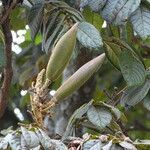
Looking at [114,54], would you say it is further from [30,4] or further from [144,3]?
[30,4]

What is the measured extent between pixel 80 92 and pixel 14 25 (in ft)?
1.16

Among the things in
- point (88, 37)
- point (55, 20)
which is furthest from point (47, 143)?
point (55, 20)

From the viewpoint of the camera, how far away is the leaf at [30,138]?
0.96 m

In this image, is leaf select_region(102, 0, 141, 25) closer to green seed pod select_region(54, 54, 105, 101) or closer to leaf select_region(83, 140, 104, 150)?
green seed pod select_region(54, 54, 105, 101)

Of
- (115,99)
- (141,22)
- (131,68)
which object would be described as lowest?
(115,99)

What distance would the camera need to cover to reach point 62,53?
3.65ft

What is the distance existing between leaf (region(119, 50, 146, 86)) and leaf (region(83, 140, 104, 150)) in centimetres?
35

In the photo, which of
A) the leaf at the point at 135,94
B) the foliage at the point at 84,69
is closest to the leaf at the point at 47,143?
the foliage at the point at 84,69

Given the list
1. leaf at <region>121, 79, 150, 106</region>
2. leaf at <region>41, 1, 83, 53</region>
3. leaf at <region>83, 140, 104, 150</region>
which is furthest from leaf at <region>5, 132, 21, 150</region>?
leaf at <region>121, 79, 150, 106</region>

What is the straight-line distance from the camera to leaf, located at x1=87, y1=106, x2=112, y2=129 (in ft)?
3.91

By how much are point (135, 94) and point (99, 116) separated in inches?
9.1

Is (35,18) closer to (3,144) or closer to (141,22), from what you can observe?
(141,22)

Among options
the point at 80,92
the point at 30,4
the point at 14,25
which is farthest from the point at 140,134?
the point at 30,4

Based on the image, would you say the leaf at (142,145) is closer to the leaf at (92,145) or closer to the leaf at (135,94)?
the leaf at (92,145)
